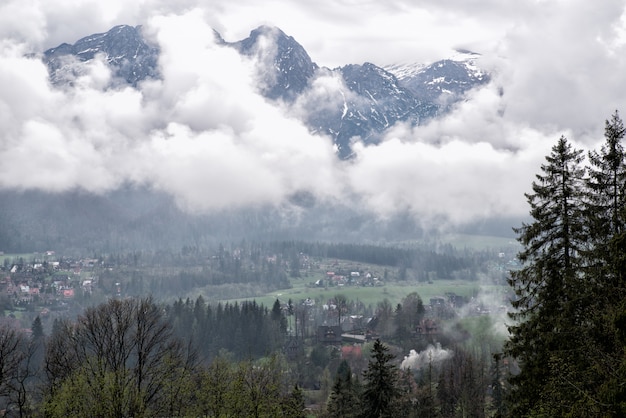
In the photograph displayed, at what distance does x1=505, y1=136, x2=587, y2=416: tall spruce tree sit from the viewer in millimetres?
30641

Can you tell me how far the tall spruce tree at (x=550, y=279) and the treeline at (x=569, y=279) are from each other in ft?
0.17

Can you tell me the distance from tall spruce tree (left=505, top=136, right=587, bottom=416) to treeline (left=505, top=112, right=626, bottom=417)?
5cm

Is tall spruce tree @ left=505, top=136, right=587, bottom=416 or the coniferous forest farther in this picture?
tall spruce tree @ left=505, top=136, right=587, bottom=416

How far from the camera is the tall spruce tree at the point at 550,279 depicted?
101 feet

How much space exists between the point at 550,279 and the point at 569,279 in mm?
1829

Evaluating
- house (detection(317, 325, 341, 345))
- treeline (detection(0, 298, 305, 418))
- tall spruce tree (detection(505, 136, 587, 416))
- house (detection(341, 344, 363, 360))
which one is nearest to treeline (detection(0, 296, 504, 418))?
treeline (detection(0, 298, 305, 418))

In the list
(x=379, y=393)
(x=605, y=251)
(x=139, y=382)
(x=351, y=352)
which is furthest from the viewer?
(x=351, y=352)

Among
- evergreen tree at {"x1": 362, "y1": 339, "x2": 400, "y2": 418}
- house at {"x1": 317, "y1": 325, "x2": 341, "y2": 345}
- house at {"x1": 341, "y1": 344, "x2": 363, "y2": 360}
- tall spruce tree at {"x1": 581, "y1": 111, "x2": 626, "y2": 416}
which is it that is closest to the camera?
tall spruce tree at {"x1": 581, "y1": 111, "x2": 626, "y2": 416}

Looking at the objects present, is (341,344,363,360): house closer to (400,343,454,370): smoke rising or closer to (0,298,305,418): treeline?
(400,343,454,370): smoke rising

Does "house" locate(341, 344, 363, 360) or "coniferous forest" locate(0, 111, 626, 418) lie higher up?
"coniferous forest" locate(0, 111, 626, 418)

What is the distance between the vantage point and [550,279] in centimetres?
3259

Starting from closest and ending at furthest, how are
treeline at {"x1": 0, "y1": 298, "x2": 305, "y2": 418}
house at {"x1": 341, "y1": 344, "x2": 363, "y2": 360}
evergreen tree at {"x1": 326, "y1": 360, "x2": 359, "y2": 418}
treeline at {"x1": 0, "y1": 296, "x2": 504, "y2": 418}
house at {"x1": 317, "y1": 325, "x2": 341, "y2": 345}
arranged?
treeline at {"x1": 0, "y1": 298, "x2": 305, "y2": 418} < treeline at {"x1": 0, "y1": 296, "x2": 504, "y2": 418} < evergreen tree at {"x1": 326, "y1": 360, "x2": 359, "y2": 418} < house at {"x1": 341, "y1": 344, "x2": 363, "y2": 360} < house at {"x1": 317, "y1": 325, "x2": 341, "y2": 345}

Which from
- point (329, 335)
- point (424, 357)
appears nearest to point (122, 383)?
point (424, 357)

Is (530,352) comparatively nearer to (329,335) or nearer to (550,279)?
(550,279)
